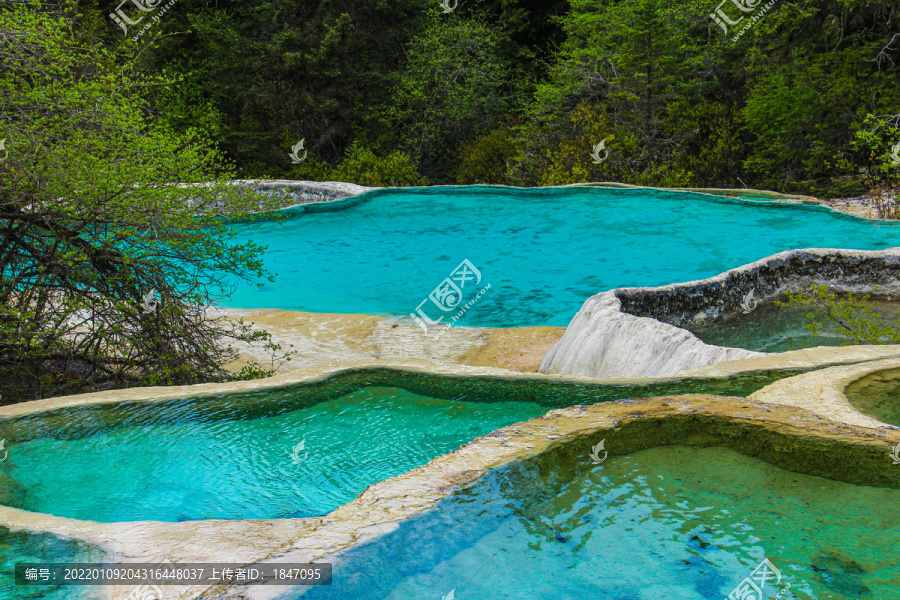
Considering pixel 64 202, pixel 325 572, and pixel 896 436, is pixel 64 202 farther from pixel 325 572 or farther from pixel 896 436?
pixel 896 436

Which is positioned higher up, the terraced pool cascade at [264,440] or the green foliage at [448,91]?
the green foliage at [448,91]

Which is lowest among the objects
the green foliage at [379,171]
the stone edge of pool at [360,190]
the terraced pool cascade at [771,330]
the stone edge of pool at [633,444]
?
the terraced pool cascade at [771,330]

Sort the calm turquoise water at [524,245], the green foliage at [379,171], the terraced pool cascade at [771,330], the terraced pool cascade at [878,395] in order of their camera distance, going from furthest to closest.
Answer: the green foliage at [379,171], the calm turquoise water at [524,245], the terraced pool cascade at [771,330], the terraced pool cascade at [878,395]

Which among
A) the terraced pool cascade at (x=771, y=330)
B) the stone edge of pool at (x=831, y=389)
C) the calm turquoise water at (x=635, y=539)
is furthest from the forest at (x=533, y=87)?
the calm turquoise water at (x=635, y=539)

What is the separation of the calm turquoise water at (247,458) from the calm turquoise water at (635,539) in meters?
0.88

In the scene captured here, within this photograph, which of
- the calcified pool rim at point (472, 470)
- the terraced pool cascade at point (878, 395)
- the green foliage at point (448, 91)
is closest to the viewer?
the calcified pool rim at point (472, 470)

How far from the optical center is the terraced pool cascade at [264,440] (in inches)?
115

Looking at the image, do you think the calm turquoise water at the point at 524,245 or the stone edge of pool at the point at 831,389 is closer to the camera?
the stone edge of pool at the point at 831,389

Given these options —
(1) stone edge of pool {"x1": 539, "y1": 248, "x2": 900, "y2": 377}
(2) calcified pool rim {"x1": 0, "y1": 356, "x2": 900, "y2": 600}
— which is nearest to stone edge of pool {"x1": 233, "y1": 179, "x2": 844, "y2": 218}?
(1) stone edge of pool {"x1": 539, "y1": 248, "x2": 900, "y2": 377}

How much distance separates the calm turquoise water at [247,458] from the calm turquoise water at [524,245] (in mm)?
4895

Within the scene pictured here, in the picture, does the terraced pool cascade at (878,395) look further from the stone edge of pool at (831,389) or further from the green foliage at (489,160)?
the green foliage at (489,160)

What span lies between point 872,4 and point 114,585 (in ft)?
48.9

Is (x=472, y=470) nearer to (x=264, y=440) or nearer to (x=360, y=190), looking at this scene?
(x=264, y=440)

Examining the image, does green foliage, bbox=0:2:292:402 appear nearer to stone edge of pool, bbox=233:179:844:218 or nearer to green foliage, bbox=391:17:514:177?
stone edge of pool, bbox=233:179:844:218
